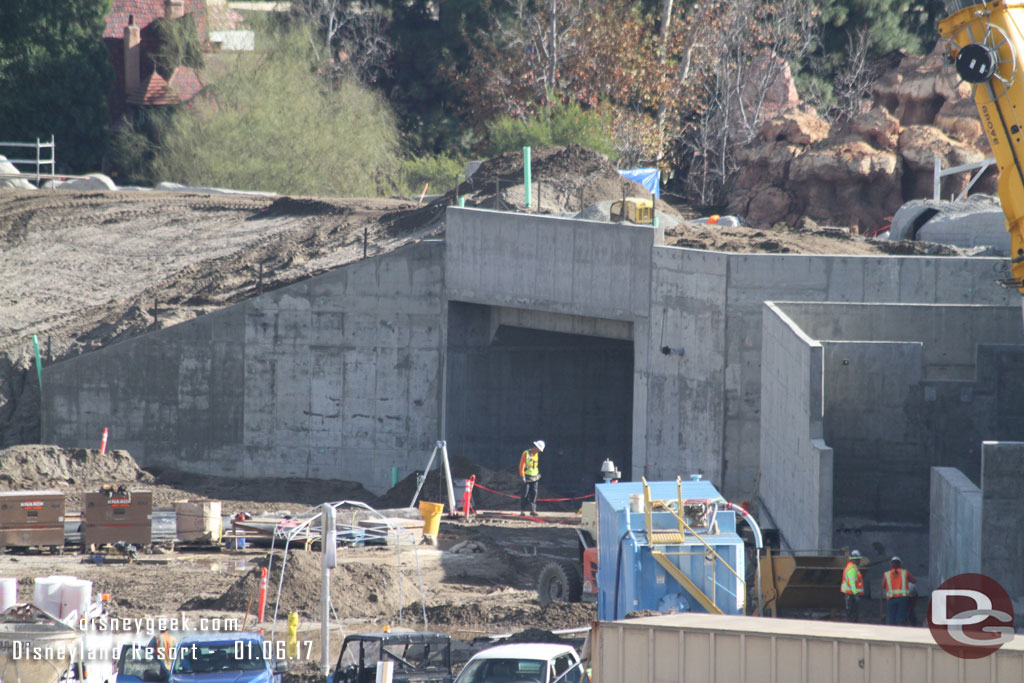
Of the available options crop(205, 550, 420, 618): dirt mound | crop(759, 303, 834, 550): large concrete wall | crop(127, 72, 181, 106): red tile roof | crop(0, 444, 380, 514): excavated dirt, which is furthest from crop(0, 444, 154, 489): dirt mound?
crop(127, 72, 181, 106): red tile roof

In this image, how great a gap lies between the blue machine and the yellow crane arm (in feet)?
23.1

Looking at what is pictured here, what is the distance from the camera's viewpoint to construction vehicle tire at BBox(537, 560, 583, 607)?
20.8 metres

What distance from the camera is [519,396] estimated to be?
33750 millimetres

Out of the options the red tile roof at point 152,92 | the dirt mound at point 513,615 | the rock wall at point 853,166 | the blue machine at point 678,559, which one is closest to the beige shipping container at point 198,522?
the dirt mound at point 513,615

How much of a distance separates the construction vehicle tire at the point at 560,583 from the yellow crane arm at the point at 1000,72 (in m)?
8.39

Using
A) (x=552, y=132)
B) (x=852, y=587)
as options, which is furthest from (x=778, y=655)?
(x=552, y=132)

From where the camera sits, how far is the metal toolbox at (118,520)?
82.1 feet

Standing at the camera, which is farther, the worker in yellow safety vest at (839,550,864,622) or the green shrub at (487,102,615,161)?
the green shrub at (487,102,615,161)

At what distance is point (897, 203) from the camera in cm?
4234

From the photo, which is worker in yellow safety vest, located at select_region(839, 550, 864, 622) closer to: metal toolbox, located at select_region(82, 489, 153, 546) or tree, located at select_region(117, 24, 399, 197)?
metal toolbox, located at select_region(82, 489, 153, 546)

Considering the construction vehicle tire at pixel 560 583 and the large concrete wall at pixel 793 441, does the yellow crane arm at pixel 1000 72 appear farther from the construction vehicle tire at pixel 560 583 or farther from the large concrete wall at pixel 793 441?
the construction vehicle tire at pixel 560 583

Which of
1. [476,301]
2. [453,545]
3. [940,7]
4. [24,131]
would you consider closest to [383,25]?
[24,131]

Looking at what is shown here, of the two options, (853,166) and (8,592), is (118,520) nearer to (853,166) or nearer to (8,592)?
(8,592)

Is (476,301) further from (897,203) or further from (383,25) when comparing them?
(383,25)
